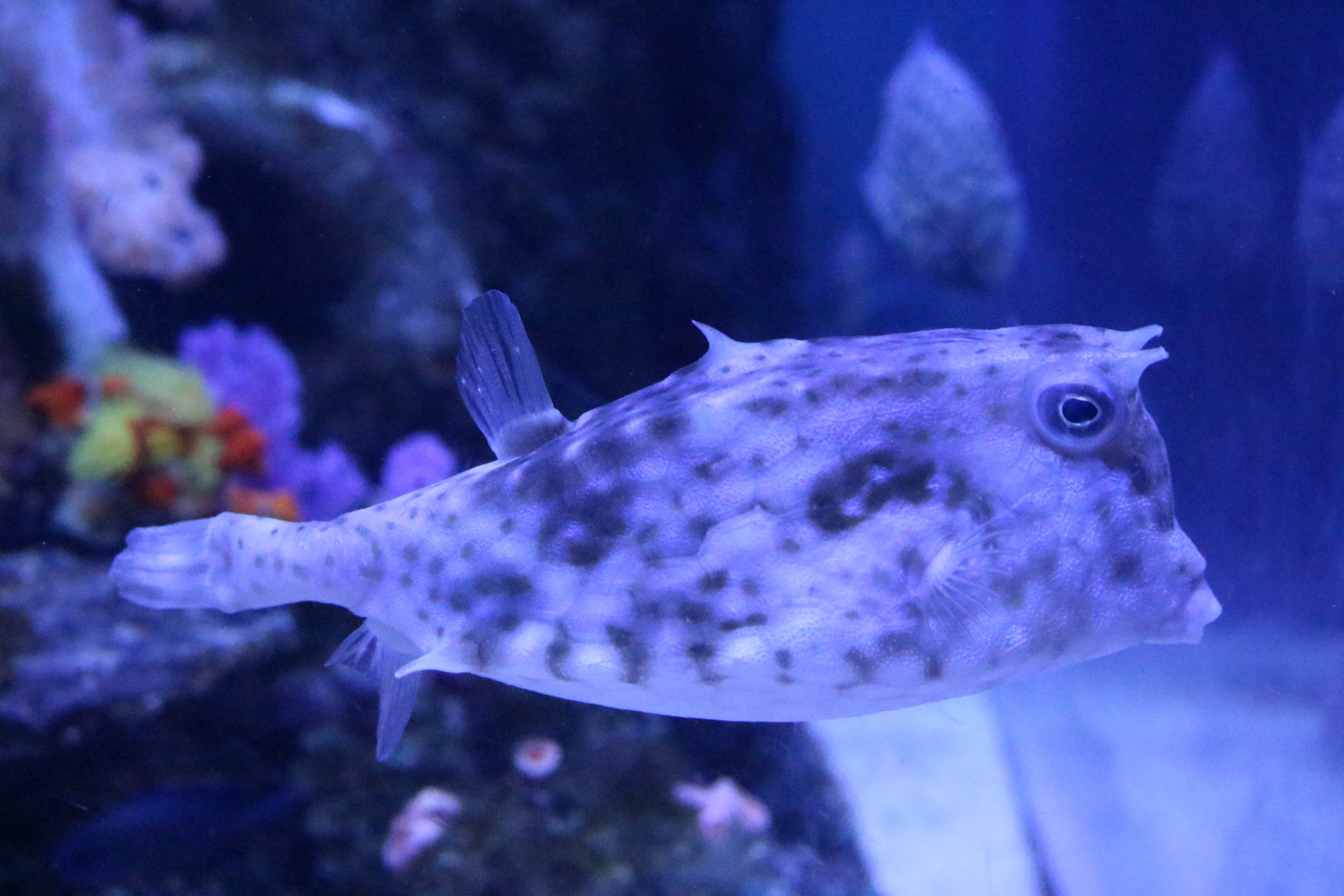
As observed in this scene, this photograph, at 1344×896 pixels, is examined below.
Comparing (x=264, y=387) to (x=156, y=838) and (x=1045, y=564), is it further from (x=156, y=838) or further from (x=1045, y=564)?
(x=1045, y=564)

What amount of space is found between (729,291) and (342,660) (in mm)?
3106

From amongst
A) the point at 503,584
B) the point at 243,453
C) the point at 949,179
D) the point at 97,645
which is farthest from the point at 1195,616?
the point at 949,179

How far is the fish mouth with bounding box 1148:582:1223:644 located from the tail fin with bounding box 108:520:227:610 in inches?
53.2

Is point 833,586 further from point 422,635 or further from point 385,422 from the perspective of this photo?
point 385,422

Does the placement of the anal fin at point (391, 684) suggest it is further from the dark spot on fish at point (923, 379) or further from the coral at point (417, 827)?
the coral at point (417, 827)

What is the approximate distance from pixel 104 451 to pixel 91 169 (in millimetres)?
1181

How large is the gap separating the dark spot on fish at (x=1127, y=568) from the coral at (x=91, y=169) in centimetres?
325

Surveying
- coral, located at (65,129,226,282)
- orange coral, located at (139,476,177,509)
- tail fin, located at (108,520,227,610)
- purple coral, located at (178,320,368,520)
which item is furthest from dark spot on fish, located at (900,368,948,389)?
coral, located at (65,129,226,282)

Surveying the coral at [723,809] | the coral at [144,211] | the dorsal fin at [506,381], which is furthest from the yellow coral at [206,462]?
the dorsal fin at [506,381]

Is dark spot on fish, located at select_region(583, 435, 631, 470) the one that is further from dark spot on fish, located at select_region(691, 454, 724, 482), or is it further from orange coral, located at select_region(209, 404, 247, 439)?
orange coral, located at select_region(209, 404, 247, 439)

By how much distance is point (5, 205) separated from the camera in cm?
317

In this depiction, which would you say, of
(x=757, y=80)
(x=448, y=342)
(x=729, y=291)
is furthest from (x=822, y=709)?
(x=757, y=80)

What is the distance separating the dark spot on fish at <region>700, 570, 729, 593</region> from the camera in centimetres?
105

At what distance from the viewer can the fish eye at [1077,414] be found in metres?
1.04
